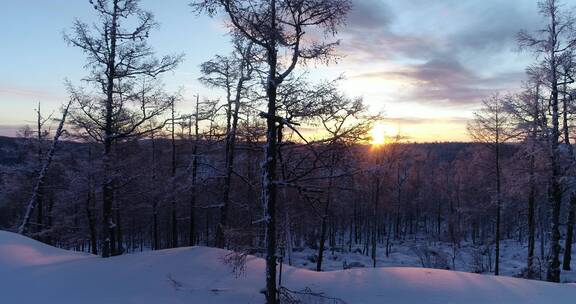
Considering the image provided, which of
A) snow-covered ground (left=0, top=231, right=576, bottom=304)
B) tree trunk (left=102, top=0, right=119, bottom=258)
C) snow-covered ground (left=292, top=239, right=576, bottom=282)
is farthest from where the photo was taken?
snow-covered ground (left=292, top=239, right=576, bottom=282)

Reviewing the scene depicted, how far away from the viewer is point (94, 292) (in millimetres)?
10531

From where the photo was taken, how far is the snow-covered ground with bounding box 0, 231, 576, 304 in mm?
10562

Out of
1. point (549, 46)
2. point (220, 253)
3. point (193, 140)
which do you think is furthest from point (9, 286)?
point (549, 46)

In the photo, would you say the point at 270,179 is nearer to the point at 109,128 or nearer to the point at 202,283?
the point at 202,283

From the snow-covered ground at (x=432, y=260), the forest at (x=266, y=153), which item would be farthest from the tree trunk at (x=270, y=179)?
the snow-covered ground at (x=432, y=260)

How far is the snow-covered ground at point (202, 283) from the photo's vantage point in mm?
10562

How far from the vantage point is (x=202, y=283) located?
38.4 ft

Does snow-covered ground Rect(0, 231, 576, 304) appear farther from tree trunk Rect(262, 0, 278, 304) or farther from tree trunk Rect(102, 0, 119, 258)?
tree trunk Rect(102, 0, 119, 258)

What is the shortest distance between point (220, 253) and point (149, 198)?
14.7m

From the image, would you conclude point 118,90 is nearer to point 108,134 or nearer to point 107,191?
point 108,134

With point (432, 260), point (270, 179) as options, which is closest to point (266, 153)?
point (270, 179)

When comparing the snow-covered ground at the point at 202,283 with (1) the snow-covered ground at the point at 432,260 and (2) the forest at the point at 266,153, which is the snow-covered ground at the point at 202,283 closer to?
(2) the forest at the point at 266,153

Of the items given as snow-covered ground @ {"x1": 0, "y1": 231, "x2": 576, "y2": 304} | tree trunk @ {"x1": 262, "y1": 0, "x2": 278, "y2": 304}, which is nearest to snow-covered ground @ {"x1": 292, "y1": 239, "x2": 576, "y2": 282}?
snow-covered ground @ {"x1": 0, "y1": 231, "x2": 576, "y2": 304}

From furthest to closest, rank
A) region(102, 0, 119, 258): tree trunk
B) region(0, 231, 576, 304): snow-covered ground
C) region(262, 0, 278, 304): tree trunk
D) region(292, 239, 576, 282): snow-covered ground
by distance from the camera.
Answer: region(292, 239, 576, 282): snow-covered ground < region(102, 0, 119, 258): tree trunk < region(0, 231, 576, 304): snow-covered ground < region(262, 0, 278, 304): tree trunk
